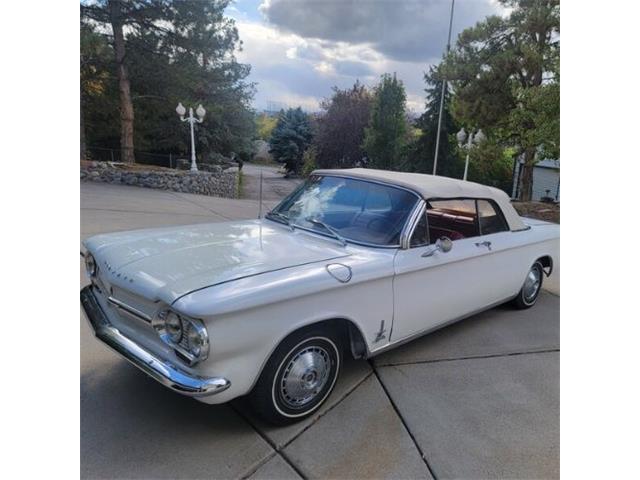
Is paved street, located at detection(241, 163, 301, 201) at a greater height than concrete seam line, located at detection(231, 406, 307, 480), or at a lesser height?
greater

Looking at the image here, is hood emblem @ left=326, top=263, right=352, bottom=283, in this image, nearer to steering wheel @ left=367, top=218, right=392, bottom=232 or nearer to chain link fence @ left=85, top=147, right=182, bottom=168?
steering wheel @ left=367, top=218, right=392, bottom=232

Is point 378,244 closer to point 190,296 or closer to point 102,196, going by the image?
point 190,296

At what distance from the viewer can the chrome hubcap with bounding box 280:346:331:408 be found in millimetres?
2570

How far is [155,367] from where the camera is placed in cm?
227

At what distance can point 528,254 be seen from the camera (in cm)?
439

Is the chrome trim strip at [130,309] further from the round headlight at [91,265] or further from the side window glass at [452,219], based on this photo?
the side window glass at [452,219]

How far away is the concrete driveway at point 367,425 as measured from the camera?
2.30 m

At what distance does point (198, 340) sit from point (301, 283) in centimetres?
63

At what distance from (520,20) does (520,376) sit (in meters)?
14.2

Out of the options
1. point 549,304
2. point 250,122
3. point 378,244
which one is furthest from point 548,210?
point 250,122

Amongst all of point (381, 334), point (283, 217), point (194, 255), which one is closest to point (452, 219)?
point (381, 334)

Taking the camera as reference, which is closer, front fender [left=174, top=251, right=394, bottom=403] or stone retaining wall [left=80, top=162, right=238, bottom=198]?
front fender [left=174, top=251, right=394, bottom=403]

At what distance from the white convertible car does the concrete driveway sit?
0.84 ft

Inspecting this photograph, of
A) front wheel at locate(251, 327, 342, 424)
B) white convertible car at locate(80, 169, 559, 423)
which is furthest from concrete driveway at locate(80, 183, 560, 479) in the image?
white convertible car at locate(80, 169, 559, 423)
